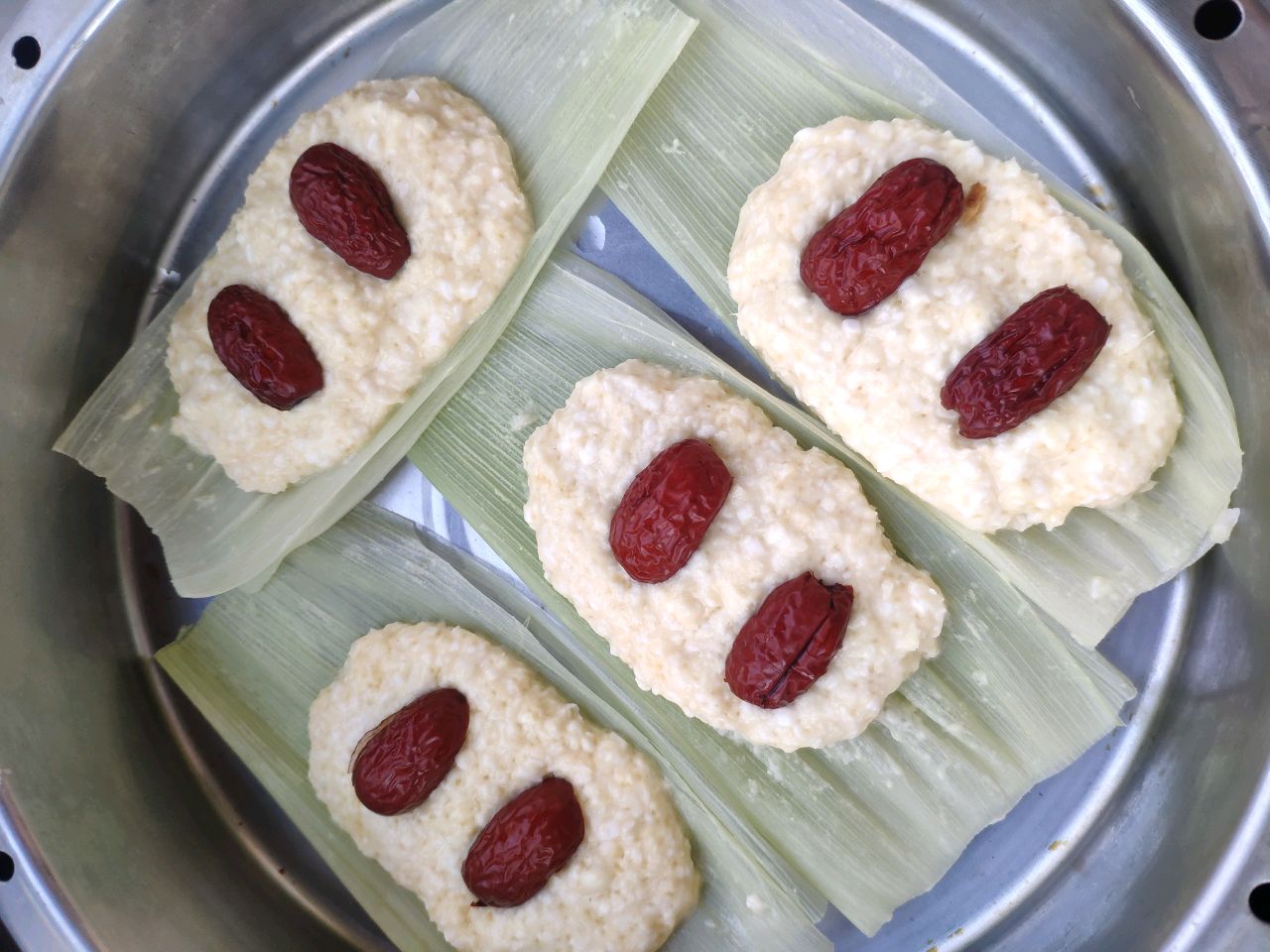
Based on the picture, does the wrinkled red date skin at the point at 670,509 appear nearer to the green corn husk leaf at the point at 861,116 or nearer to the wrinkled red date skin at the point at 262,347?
the green corn husk leaf at the point at 861,116

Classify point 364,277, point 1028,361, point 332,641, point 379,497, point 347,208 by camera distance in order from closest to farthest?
point 1028,361, point 347,208, point 364,277, point 332,641, point 379,497

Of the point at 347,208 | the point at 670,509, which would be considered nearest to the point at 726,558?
the point at 670,509

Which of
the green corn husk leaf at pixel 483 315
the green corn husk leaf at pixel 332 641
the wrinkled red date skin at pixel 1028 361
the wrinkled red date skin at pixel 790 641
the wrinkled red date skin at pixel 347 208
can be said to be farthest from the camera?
the green corn husk leaf at pixel 332 641

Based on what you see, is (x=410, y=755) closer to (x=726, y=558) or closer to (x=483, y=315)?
(x=726, y=558)

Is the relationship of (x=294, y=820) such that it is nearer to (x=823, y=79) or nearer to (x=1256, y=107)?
(x=823, y=79)

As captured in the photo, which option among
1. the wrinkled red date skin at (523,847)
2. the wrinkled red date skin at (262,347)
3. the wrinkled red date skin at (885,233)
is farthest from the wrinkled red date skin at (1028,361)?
the wrinkled red date skin at (262,347)
